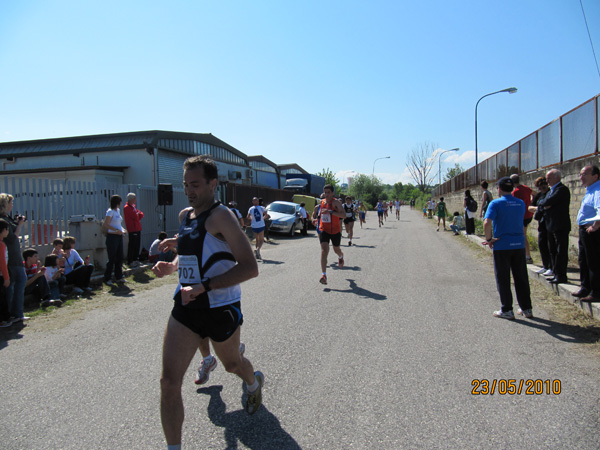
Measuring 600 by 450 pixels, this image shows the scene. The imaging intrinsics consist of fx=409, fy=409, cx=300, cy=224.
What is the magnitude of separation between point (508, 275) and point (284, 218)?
49.1 feet

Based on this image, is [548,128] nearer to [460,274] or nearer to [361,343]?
[460,274]

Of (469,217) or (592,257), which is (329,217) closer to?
(592,257)

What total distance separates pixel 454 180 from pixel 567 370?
36.1m

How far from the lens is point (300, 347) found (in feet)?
15.2

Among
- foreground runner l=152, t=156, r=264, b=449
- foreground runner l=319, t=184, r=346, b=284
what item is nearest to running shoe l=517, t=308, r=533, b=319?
foreground runner l=319, t=184, r=346, b=284

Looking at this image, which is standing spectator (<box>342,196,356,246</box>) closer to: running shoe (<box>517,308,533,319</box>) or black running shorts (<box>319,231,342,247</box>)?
black running shorts (<box>319,231,342,247</box>)

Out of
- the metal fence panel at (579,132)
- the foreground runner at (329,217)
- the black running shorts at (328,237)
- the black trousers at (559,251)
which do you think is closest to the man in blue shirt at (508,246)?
the black trousers at (559,251)

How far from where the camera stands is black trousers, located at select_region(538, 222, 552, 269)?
7.48m

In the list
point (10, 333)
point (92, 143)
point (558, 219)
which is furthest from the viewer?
point (92, 143)

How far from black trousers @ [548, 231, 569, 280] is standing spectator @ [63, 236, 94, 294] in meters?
8.55

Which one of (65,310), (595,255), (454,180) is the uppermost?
(454,180)

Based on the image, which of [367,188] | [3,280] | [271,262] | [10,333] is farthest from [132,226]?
[367,188]

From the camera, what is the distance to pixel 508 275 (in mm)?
5781

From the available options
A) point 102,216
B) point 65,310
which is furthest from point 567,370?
point 102,216
